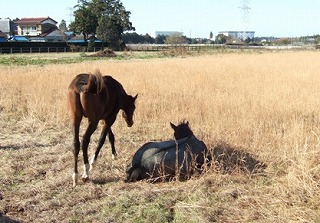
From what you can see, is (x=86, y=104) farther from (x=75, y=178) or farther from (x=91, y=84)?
(x=75, y=178)

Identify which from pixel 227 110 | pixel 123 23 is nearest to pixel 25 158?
pixel 227 110

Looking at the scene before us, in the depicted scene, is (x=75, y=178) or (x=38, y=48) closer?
(x=75, y=178)

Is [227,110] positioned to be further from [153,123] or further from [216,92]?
[216,92]

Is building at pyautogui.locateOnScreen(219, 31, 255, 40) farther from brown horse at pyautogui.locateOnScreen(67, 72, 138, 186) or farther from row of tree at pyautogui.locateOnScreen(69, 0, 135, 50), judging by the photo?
brown horse at pyautogui.locateOnScreen(67, 72, 138, 186)

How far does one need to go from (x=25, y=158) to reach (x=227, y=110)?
16.6 ft

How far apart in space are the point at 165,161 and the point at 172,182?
343 millimetres

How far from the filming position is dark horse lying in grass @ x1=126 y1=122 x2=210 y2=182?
5.42 m

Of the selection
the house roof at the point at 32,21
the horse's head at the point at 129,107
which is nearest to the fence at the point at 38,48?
the house roof at the point at 32,21

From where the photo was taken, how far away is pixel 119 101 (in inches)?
238

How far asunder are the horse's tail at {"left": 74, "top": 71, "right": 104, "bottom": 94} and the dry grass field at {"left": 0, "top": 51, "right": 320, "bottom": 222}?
1.31 meters

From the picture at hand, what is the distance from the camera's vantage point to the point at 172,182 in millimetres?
5305

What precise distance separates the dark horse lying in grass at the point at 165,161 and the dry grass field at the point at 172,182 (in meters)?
0.18

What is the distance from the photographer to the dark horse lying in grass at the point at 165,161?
5.42 m

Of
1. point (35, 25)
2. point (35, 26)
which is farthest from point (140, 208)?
point (35, 26)
